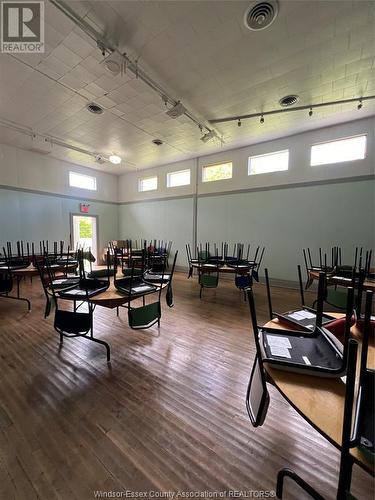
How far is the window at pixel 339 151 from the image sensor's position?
5109 millimetres

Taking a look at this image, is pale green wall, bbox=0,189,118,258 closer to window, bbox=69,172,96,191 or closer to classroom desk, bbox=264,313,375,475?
window, bbox=69,172,96,191

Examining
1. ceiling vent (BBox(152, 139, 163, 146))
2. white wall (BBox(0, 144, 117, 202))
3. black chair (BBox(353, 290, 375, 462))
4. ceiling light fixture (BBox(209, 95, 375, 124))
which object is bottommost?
black chair (BBox(353, 290, 375, 462))

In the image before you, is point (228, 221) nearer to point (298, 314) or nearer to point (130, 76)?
Result: point (130, 76)

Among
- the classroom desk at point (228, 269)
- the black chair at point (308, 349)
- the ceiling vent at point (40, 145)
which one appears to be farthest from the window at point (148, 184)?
the black chair at point (308, 349)

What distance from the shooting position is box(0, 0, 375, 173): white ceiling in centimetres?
257

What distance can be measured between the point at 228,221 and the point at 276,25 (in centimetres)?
483

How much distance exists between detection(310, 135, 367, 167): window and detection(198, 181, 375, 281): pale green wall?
0.64 m

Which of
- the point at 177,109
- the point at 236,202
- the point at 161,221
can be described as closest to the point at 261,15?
the point at 177,109

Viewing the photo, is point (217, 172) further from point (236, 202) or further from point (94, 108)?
point (94, 108)

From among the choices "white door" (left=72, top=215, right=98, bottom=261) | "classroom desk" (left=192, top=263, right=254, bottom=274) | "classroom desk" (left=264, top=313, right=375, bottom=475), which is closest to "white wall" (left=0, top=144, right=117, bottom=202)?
"white door" (left=72, top=215, right=98, bottom=261)

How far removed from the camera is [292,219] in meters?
6.01

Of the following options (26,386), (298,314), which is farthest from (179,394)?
(26,386)

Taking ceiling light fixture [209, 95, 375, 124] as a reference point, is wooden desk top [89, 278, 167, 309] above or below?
below

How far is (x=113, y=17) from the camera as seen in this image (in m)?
2.61
